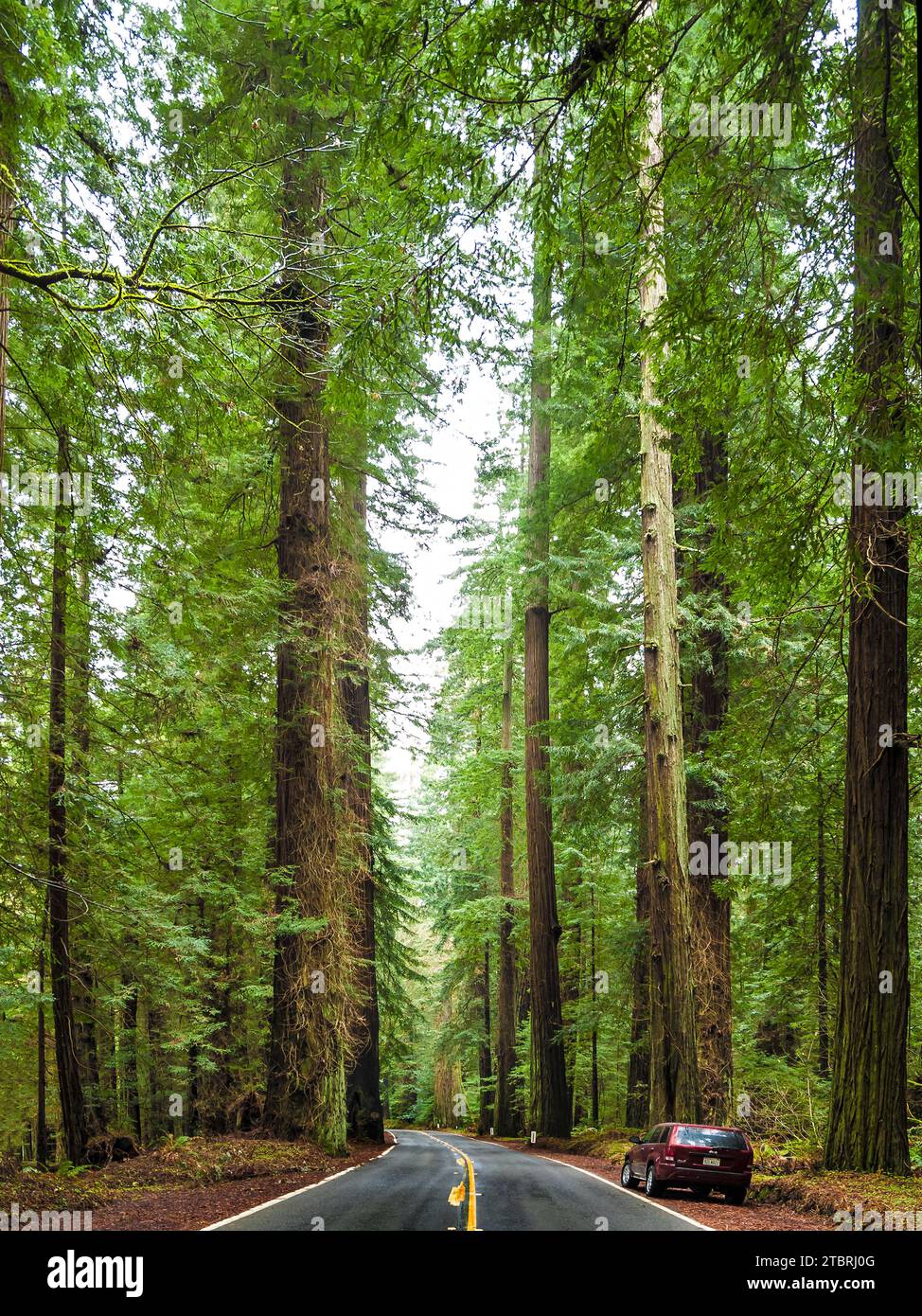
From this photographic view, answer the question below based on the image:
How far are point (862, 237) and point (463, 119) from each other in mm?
3897

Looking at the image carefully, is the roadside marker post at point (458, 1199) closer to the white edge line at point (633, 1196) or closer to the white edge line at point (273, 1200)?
the white edge line at point (273, 1200)

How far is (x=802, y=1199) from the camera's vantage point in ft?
30.0

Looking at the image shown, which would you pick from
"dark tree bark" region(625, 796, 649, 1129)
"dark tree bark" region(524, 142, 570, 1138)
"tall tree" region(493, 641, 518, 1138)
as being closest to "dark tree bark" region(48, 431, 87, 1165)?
"dark tree bark" region(524, 142, 570, 1138)

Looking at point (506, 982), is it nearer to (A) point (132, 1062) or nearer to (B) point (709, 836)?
(A) point (132, 1062)

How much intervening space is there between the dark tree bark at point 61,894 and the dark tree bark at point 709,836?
9.55 m

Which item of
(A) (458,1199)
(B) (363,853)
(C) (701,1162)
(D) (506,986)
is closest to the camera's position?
(A) (458,1199)

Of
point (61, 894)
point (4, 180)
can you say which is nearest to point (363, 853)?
point (61, 894)

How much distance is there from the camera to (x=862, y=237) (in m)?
7.94

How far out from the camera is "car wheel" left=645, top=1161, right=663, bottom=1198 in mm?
11180

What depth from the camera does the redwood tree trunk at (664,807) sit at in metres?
12.8

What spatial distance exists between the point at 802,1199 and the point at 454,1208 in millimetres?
3404

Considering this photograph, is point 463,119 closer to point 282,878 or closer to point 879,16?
point 879,16

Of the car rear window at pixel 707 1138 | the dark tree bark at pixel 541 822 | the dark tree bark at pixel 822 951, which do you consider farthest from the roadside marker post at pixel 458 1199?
the dark tree bark at pixel 541 822

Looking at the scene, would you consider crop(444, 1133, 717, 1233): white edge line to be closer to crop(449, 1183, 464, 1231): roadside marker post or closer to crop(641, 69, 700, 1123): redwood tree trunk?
crop(641, 69, 700, 1123): redwood tree trunk
